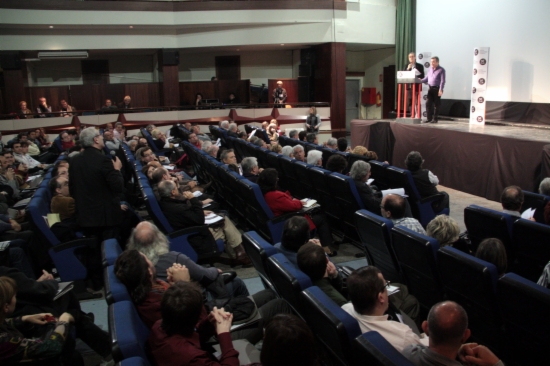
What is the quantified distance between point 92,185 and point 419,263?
2.72 m

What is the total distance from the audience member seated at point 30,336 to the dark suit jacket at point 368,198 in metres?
2.79

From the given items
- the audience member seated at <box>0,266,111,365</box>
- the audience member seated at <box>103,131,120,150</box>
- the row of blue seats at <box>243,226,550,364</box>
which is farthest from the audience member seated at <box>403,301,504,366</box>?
the audience member seated at <box>103,131,120,150</box>

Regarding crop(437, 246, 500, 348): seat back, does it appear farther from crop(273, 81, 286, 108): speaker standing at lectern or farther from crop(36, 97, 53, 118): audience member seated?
crop(36, 97, 53, 118): audience member seated

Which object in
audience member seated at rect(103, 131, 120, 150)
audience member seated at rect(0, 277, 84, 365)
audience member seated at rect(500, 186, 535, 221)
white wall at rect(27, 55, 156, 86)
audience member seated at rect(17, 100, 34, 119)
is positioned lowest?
audience member seated at rect(0, 277, 84, 365)

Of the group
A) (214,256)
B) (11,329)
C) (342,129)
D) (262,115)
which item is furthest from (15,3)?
(11,329)

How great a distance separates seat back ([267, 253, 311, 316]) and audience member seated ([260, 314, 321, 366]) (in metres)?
0.60

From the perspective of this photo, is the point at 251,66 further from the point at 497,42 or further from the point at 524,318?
the point at 524,318

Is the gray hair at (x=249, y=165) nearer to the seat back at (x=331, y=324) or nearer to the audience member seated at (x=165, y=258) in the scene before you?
the audience member seated at (x=165, y=258)

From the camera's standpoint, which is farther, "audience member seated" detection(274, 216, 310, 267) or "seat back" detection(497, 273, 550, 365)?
"audience member seated" detection(274, 216, 310, 267)

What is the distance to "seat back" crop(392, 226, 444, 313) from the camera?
8.91ft

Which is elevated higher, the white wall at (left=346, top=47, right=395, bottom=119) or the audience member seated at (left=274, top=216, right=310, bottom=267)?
the white wall at (left=346, top=47, right=395, bottom=119)

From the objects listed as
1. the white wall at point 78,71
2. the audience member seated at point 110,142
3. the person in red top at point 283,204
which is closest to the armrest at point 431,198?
→ the person in red top at point 283,204

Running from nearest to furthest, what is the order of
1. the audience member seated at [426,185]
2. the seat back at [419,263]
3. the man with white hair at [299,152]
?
the seat back at [419,263], the audience member seated at [426,185], the man with white hair at [299,152]

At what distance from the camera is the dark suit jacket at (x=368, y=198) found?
443cm
